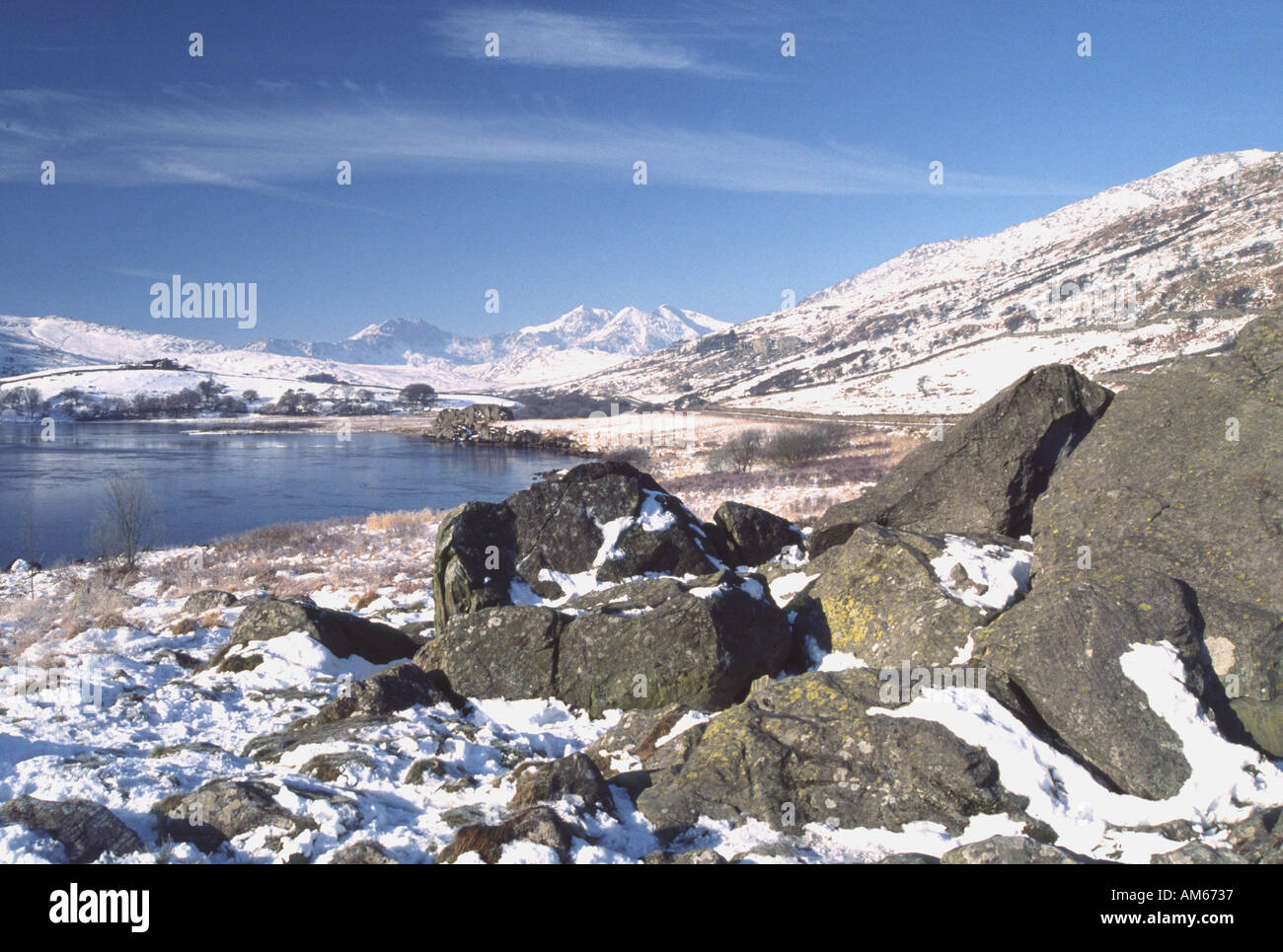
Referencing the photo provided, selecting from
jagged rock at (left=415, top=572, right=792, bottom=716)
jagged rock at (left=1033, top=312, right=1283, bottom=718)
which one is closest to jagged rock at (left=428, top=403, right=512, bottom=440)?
jagged rock at (left=415, top=572, right=792, bottom=716)

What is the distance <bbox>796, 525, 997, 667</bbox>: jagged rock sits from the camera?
8148 millimetres

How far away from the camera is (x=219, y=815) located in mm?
5387

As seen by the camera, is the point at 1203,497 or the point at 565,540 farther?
the point at 565,540

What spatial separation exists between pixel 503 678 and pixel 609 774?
2537mm

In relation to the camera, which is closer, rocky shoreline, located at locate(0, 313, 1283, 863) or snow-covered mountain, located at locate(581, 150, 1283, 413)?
rocky shoreline, located at locate(0, 313, 1283, 863)

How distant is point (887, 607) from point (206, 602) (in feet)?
39.3

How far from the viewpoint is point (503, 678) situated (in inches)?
362

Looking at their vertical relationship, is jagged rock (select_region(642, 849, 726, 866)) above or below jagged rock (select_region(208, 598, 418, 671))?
below

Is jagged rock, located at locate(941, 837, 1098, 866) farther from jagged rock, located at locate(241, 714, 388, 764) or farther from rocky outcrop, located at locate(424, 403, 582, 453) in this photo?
rocky outcrop, located at locate(424, 403, 582, 453)

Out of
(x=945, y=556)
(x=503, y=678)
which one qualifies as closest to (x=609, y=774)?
(x=503, y=678)

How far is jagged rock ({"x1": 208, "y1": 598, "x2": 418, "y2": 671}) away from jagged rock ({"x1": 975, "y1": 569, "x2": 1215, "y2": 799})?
26.2 ft

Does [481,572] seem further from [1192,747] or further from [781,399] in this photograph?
[781,399]

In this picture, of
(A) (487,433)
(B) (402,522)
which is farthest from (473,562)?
(A) (487,433)

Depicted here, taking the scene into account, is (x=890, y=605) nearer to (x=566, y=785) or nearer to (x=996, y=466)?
(x=996, y=466)
